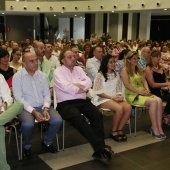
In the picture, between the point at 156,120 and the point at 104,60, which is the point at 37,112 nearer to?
the point at 104,60

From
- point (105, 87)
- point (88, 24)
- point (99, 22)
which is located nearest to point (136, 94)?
point (105, 87)

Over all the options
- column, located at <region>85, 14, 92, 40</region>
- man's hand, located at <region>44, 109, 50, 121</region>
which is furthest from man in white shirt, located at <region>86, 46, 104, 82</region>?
column, located at <region>85, 14, 92, 40</region>

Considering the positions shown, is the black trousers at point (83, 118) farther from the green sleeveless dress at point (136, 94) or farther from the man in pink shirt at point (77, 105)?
the green sleeveless dress at point (136, 94)

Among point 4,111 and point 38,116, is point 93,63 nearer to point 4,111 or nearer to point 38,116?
point 38,116

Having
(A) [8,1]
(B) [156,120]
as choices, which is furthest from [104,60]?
(A) [8,1]

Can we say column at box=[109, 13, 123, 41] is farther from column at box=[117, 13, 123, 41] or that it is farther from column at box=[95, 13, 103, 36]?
column at box=[95, 13, 103, 36]

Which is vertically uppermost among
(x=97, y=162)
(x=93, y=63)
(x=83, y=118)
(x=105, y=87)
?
(x=93, y=63)

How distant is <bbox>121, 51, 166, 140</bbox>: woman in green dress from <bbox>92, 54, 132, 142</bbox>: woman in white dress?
0.20 m

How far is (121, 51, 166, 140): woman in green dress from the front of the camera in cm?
398

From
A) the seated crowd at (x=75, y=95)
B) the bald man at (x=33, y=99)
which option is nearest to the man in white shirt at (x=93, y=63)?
the seated crowd at (x=75, y=95)

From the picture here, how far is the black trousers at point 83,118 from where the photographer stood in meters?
3.13

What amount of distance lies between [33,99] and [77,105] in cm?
59

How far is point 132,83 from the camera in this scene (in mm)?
4234

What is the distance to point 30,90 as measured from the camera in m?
3.40
